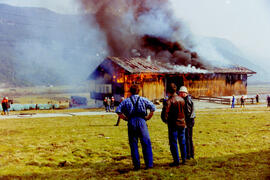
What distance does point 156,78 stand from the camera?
112ft

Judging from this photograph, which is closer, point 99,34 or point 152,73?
point 152,73

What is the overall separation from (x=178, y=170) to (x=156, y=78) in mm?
28556

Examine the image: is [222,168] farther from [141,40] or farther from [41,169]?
[141,40]

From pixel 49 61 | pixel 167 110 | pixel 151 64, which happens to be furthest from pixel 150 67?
pixel 49 61

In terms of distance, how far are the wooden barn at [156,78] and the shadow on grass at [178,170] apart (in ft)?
80.9

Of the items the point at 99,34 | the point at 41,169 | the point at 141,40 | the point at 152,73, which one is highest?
the point at 99,34

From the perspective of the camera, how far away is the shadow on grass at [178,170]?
5652mm

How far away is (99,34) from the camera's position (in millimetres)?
55312

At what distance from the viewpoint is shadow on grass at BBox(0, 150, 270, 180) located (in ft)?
18.5

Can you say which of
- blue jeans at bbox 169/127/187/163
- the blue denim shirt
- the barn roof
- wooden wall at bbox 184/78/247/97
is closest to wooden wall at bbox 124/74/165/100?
the barn roof

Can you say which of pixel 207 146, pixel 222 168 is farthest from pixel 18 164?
pixel 207 146

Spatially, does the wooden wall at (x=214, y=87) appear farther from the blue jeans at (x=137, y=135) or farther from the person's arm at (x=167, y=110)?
the blue jeans at (x=137, y=135)

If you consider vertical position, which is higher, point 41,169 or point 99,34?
point 99,34

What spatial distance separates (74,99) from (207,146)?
1381 inches
